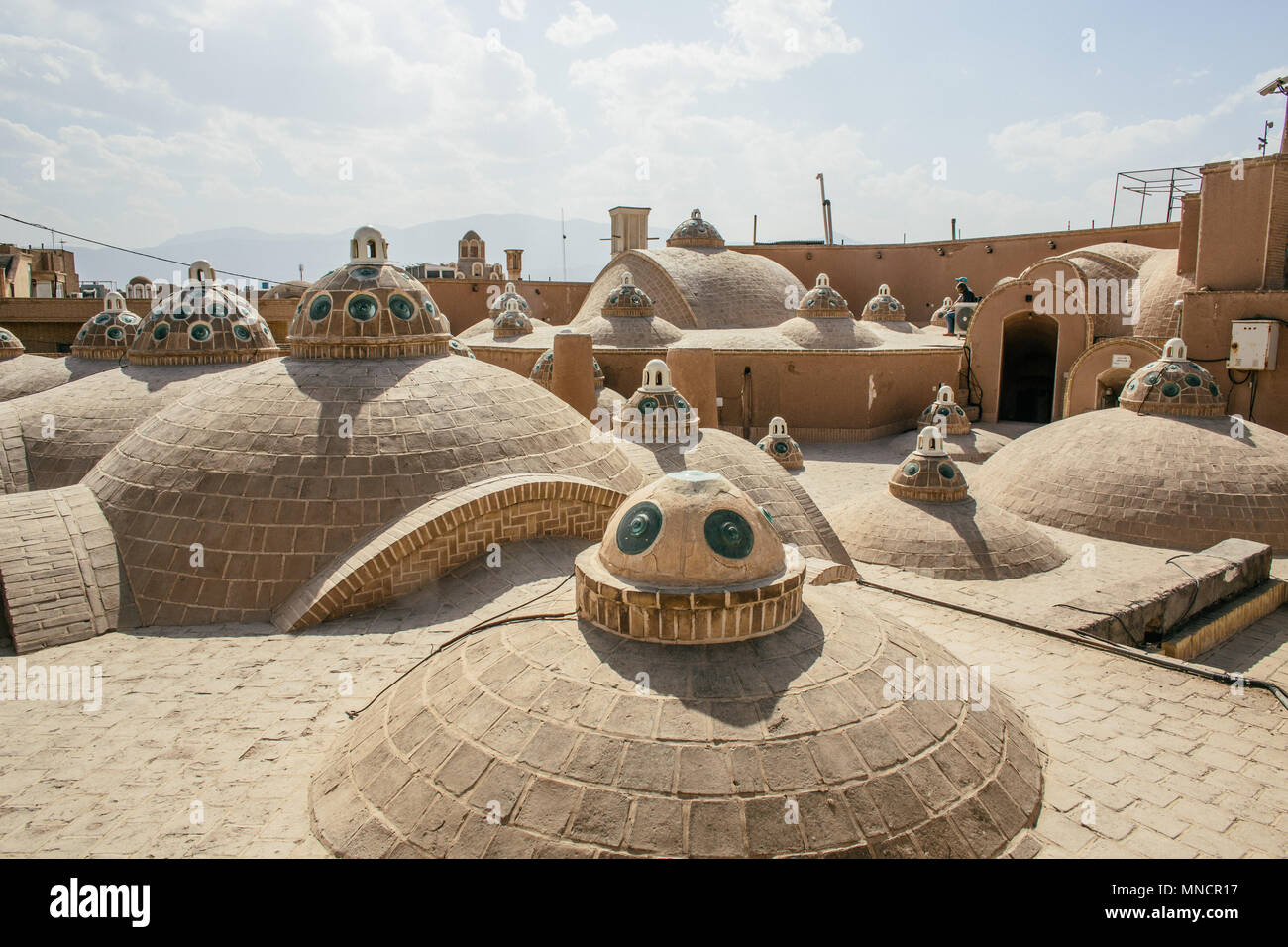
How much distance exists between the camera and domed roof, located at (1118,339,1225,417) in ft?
53.1

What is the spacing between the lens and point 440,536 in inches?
353

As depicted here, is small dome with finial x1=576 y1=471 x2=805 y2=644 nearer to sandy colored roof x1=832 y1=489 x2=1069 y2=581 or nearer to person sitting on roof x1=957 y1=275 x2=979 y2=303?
sandy colored roof x1=832 y1=489 x2=1069 y2=581

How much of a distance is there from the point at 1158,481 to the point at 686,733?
46.2 ft

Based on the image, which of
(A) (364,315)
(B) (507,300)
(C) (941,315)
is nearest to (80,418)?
(A) (364,315)

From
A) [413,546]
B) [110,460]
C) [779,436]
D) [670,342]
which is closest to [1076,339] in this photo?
[779,436]

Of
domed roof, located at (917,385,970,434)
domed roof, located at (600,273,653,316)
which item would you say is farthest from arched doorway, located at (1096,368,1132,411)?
domed roof, located at (600,273,653,316)

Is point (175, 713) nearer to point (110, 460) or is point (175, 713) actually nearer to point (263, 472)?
point (263, 472)

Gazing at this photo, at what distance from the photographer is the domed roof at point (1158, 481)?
14.6m

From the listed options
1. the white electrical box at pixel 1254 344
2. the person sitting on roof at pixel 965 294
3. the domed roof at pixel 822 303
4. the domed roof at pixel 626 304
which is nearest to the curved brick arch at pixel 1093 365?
the white electrical box at pixel 1254 344

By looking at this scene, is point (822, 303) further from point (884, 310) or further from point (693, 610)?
point (693, 610)

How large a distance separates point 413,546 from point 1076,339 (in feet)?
68.6

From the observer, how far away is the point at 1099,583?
514 inches

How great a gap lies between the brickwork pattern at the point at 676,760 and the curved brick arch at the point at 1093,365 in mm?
18803

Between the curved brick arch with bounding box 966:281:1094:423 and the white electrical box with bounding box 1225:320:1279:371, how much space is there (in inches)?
190
